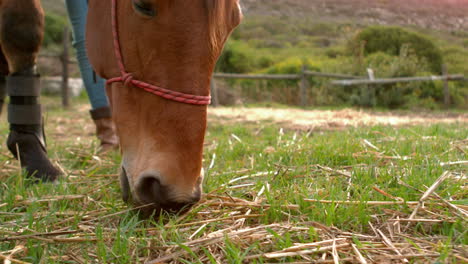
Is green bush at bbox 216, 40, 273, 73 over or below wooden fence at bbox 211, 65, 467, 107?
over

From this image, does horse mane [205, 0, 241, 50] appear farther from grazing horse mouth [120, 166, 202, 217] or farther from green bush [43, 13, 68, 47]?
green bush [43, 13, 68, 47]

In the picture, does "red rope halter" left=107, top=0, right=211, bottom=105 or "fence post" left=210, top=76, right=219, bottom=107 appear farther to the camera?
"fence post" left=210, top=76, right=219, bottom=107

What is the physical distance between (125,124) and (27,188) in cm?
77

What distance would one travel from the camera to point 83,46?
8.91 feet

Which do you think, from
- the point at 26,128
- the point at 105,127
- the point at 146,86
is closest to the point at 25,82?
the point at 26,128

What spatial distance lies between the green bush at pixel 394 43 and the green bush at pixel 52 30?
455 inches

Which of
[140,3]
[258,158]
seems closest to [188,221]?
[140,3]

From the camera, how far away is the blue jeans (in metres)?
2.61

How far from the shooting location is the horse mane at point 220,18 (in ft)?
3.84

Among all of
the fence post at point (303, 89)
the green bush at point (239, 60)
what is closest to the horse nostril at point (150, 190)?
the fence post at point (303, 89)

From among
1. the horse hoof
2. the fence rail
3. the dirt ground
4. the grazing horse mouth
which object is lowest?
the dirt ground

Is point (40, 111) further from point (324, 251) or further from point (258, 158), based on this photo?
point (324, 251)

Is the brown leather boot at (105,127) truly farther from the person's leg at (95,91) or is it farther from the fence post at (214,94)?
the fence post at (214,94)

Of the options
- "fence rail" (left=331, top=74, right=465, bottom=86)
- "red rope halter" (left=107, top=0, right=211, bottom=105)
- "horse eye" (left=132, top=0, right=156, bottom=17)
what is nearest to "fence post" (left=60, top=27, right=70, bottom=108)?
"fence rail" (left=331, top=74, right=465, bottom=86)
